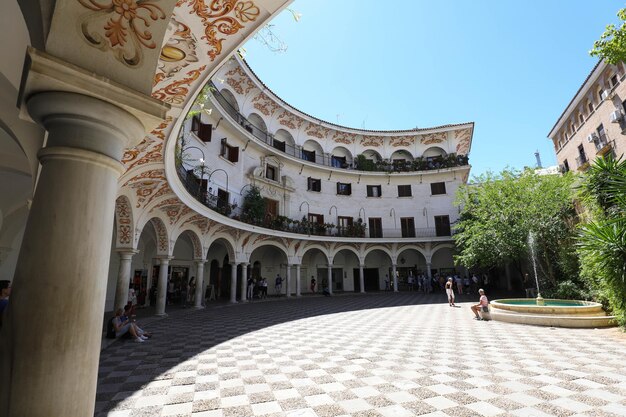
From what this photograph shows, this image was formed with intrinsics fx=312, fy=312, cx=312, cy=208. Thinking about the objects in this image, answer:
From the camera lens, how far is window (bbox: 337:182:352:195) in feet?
82.2

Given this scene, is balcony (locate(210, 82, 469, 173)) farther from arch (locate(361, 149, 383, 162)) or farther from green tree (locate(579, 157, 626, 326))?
green tree (locate(579, 157, 626, 326))

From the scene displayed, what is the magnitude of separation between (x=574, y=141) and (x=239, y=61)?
22.8 m

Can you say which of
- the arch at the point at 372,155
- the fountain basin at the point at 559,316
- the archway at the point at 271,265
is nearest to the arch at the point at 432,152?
the arch at the point at 372,155

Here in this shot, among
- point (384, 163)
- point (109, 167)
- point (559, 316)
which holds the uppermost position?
point (384, 163)

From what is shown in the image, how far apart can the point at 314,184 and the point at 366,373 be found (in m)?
19.8

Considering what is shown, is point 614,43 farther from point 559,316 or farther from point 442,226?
point 442,226

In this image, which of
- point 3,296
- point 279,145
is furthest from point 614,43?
point 279,145

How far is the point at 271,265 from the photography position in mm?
22438

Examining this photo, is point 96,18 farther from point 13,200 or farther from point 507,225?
point 507,225

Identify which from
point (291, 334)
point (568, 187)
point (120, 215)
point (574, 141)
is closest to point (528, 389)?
point (291, 334)

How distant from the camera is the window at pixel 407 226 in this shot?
81.8 feet

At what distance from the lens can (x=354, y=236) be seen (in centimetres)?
A: 2322

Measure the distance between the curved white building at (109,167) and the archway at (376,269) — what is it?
7.35 metres

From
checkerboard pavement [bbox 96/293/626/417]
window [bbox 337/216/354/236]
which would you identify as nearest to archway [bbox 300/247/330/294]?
window [bbox 337/216/354/236]
